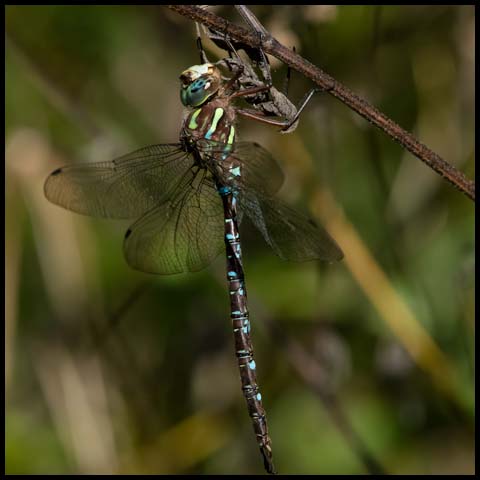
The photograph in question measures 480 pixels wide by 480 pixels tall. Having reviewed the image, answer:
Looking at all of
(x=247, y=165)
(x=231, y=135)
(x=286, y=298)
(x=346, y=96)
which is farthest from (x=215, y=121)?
(x=286, y=298)

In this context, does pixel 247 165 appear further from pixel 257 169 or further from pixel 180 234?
pixel 180 234

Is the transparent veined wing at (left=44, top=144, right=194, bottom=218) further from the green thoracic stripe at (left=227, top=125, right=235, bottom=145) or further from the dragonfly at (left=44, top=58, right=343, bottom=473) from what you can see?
the green thoracic stripe at (left=227, top=125, right=235, bottom=145)

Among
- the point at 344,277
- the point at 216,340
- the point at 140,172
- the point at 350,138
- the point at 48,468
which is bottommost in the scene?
the point at 48,468

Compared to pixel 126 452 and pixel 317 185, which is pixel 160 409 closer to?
pixel 126 452

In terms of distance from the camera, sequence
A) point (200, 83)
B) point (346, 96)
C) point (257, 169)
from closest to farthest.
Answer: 1. point (346, 96)
2. point (200, 83)
3. point (257, 169)

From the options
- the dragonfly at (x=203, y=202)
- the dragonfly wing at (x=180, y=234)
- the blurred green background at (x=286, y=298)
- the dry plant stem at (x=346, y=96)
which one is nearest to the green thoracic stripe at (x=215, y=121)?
the dragonfly at (x=203, y=202)

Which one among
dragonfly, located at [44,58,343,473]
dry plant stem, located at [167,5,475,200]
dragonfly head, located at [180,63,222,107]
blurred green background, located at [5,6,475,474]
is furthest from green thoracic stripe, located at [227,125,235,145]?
blurred green background, located at [5,6,475,474]

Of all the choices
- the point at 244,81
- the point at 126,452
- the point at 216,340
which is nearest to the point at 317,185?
the point at 216,340
